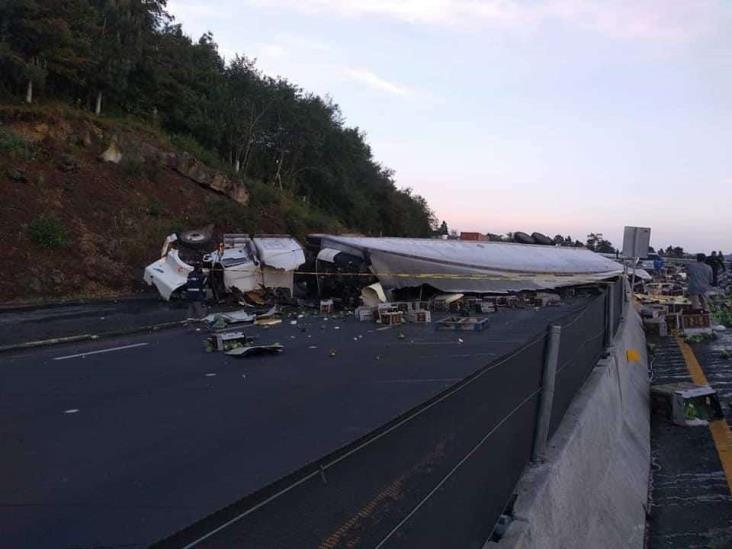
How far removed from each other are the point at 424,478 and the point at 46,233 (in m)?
21.5

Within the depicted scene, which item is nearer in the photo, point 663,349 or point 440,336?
point 440,336

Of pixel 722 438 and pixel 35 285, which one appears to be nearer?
pixel 722 438

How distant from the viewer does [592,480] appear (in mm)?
4887

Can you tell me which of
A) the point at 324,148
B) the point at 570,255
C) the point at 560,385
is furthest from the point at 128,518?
the point at 324,148

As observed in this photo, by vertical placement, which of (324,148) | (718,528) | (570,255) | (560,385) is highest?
(324,148)

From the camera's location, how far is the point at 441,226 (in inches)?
3157

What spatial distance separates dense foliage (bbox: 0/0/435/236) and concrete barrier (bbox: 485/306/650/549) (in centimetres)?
2841

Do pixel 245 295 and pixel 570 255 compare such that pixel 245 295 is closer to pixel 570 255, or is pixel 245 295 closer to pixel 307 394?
pixel 307 394

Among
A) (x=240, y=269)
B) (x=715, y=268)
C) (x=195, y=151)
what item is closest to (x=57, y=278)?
(x=240, y=269)

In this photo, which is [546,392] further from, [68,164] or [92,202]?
[68,164]

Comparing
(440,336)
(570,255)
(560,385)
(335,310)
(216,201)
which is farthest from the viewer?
(216,201)

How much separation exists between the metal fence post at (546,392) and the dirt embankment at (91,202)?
17.7m

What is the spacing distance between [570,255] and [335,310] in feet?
39.5

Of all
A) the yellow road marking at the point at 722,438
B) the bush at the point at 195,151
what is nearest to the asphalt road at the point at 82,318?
the yellow road marking at the point at 722,438
